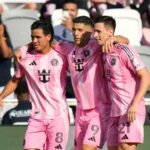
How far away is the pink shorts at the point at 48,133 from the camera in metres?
8.80

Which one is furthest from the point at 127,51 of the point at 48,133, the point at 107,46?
the point at 48,133

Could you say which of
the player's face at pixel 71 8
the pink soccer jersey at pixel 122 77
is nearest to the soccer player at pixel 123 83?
the pink soccer jersey at pixel 122 77

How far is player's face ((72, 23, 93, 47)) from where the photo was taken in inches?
343

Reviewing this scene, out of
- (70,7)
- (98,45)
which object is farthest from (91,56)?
(70,7)

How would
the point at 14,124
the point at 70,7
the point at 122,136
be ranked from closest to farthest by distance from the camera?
the point at 122,136, the point at 14,124, the point at 70,7

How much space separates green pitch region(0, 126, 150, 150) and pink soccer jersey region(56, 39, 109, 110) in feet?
6.93

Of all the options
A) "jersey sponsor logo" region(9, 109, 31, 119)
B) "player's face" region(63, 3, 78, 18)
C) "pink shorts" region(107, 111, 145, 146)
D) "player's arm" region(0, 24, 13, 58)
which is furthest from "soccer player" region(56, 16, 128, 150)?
"player's face" region(63, 3, 78, 18)

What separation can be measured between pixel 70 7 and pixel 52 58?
5.01 meters

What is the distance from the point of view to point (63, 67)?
29.1 feet

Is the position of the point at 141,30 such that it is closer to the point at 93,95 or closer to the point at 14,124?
the point at 14,124

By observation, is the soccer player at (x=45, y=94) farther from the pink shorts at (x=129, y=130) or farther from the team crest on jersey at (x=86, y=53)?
the pink shorts at (x=129, y=130)

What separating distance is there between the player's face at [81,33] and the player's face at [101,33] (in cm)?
18

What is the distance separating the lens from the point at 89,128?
8.70 meters

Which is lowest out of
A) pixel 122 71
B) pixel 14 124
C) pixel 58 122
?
pixel 14 124
